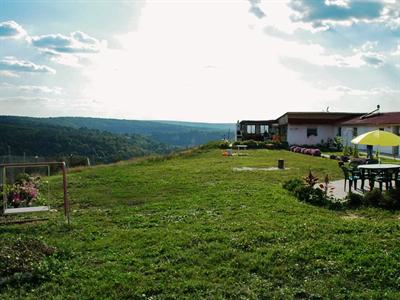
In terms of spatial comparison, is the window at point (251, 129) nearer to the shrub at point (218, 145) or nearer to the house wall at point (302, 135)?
the house wall at point (302, 135)

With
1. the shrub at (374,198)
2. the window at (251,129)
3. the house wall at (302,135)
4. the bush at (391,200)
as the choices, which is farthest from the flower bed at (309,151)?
the bush at (391,200)

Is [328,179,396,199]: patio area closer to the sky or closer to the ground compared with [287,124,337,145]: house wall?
closer to the ground

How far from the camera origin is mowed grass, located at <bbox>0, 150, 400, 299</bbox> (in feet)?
18.9

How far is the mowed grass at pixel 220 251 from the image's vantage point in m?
5.77

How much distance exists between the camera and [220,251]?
23.4ft

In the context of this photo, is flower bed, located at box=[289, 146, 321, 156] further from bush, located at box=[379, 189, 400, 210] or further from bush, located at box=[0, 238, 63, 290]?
bush, located at box=[0, 238, 63, 290]

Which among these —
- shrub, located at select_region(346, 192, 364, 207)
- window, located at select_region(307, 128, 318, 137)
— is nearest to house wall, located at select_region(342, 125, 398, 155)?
window, located at select_region(307, 128, 318, 137)

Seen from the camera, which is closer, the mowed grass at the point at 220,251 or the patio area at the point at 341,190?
the mowed grass at the point at 220,251

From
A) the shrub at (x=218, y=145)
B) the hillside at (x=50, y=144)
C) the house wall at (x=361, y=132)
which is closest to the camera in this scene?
the house wall at (x=361, y=132)

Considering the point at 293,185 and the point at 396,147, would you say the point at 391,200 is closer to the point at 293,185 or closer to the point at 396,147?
the point at 293,185

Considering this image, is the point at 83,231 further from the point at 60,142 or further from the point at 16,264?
the point at 60,142

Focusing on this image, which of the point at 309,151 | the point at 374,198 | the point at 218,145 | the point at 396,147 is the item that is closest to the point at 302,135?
the point at 218,145

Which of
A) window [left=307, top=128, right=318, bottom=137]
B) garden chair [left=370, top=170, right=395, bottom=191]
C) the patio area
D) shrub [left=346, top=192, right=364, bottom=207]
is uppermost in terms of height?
window [left=307, top=128, right=318, bottom=137]

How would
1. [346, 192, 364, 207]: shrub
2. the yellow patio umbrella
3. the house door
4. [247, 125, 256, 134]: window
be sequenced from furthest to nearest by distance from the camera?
1. [247, 125, 256, 134]: window
2. the house door
3. the yellow patio umbrella
4. [346, 192, 364, 207]: shrub
